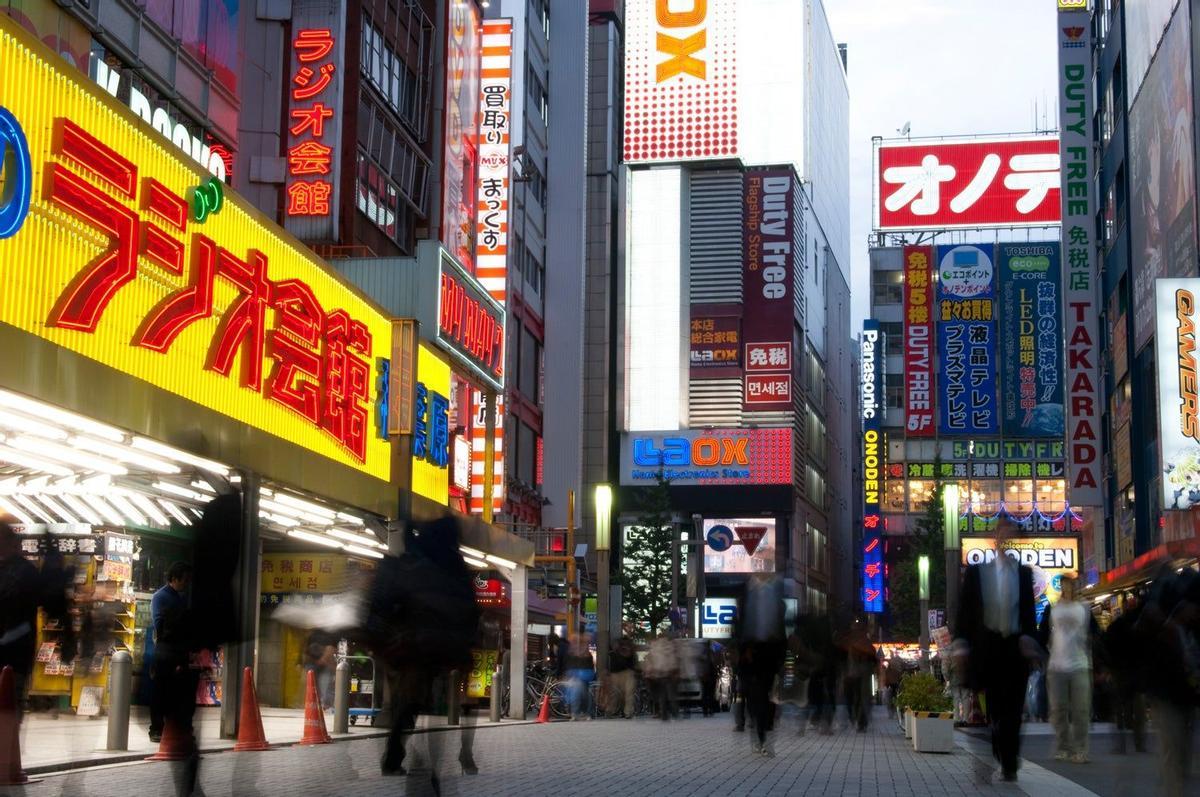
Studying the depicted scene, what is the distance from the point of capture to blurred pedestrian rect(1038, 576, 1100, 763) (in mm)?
15664

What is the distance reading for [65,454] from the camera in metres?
16.4

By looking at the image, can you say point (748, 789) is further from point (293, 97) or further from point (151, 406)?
point (293, 97)

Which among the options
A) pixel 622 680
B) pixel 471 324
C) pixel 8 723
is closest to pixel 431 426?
pixel 471 324

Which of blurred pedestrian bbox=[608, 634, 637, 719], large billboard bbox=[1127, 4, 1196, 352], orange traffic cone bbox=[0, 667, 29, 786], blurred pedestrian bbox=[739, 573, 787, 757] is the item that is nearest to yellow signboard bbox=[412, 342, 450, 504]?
blurred pedestrian bbox=[608, 634, 637, 719]

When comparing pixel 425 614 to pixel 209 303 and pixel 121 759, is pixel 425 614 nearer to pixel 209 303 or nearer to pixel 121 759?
pixel 121 759

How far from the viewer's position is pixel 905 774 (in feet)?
45.7

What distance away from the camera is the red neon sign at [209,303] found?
1588cm

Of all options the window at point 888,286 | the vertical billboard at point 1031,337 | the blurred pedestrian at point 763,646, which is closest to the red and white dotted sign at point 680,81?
the vertical billboard at point 1031,337

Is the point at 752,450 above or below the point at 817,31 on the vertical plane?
below

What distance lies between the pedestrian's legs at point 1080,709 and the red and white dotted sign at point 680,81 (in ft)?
232

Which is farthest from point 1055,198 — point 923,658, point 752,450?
point 923,658

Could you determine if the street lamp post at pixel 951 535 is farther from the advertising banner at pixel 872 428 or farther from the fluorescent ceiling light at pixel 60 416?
the advertising banner at pixel 872 428

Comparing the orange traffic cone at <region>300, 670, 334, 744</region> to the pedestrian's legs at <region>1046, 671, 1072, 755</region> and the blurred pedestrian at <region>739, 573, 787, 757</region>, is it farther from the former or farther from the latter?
the pedestrian's legs at <region>1046, 671, 1072, 755</region>

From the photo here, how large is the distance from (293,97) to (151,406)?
1803cm
